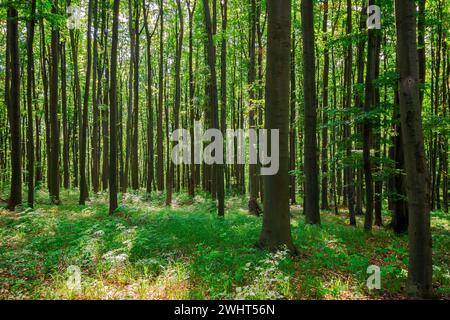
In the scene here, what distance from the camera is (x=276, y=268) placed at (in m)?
5.39

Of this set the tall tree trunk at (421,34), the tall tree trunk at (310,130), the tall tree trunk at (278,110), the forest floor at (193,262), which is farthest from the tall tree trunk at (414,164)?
the tall tree trunk at (421,34)

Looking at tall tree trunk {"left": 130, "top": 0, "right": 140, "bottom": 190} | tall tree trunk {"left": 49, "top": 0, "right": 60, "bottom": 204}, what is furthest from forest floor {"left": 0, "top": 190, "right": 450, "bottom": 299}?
tall tree trunk {"left": 130, "top": 0, "right": 140, "bottom": 190}

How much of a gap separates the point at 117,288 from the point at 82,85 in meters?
26.9

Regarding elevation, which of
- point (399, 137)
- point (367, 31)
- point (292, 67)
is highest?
point (292, 67)

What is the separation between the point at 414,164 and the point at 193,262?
4445 mm

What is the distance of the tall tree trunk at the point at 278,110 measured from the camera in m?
6.47

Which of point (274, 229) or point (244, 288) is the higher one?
point (274, 229)

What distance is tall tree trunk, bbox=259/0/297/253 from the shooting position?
647 cm

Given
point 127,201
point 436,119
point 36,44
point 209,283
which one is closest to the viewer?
point 209,283

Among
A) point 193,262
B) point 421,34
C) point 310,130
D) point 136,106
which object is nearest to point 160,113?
point 136,106

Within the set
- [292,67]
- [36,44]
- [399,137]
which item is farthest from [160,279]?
[36,44]

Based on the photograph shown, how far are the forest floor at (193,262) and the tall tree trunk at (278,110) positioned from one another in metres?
0.65
